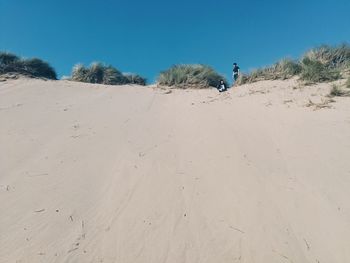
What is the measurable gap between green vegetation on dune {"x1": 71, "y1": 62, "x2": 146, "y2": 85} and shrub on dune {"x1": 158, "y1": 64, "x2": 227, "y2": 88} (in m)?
2.08

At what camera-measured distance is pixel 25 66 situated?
50.3ft

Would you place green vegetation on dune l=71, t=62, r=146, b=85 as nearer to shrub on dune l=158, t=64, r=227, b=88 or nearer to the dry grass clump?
shrub on dune l=158, t=64, r=227, b=88

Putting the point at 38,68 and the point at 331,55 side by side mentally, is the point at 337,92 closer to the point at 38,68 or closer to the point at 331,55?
the point at 331,55

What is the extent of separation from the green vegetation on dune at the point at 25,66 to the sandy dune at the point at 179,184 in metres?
5.12

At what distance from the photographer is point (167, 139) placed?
7.86 m

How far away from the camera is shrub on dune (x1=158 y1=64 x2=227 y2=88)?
14445 millimetres

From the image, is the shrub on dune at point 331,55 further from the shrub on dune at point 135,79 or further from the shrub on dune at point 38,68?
the shrub on dune at point 38,68

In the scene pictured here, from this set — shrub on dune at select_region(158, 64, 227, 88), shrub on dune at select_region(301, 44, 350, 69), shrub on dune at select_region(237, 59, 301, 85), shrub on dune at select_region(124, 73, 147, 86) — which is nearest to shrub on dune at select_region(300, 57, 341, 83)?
shrub on dune at select_region(237, 59, 301, 85)

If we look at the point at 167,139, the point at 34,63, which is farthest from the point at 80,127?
the point at 34,63

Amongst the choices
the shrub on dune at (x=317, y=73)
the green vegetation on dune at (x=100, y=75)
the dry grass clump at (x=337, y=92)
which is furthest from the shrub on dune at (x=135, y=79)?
the dry grass clump at (x=337, y=92)

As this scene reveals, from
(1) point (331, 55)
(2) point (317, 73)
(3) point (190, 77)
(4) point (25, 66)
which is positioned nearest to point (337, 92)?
(2) point (317, 73)

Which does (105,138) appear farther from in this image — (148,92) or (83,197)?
(148,92)

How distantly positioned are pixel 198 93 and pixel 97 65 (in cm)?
557

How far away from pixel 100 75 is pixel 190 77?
400 centimetres
